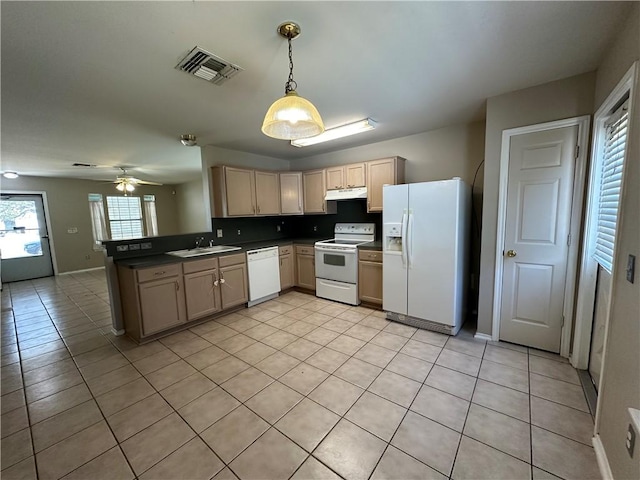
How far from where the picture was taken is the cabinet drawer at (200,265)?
3113mm

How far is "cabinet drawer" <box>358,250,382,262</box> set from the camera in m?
3.47

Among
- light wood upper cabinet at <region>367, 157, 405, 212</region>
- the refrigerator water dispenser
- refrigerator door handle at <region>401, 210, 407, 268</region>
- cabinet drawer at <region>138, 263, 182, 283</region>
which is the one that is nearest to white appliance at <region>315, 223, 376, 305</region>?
light wood upper cabinet at <region>367, 157, 405, 212</region>

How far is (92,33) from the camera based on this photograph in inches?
58.2

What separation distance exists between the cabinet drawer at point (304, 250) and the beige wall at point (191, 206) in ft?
15.9

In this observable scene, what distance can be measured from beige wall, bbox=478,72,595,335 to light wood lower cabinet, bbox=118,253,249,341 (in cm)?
309

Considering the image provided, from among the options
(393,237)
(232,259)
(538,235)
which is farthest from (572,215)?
(232,259)

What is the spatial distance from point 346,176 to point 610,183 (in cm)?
282

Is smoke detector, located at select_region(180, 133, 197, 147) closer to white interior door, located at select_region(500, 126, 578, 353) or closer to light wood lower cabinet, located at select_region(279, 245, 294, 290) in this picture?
light wood lower cabinet, located at select_region(279, 245, 294, 290)

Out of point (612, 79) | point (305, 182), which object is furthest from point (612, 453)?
point (305, 182)

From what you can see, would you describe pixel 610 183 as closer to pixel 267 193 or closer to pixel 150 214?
pixel 267 193

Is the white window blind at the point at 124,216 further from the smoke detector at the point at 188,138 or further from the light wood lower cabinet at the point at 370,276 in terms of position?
the light wood lower cabinet at the point at 370,276

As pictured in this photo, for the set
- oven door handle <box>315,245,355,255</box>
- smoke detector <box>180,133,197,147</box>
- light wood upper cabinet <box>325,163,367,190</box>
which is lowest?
oven door handle <box>315,245,355,255</box>

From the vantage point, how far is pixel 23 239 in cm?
598

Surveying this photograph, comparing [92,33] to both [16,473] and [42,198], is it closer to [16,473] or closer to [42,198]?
[16,473]
